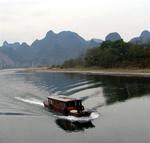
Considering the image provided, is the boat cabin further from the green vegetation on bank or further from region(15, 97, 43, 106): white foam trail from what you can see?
the green vegetation on bank

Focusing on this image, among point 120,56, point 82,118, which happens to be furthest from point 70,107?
point 120,56

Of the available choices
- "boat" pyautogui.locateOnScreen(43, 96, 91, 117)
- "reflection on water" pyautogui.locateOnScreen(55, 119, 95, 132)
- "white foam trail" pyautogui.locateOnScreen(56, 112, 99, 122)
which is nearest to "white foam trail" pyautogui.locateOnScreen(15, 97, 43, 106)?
"boat" pyautogui.locateOnScreen(43, 96, 91, 117)

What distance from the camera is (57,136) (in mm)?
47031

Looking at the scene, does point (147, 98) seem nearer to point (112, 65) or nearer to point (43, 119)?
point (43, 119)

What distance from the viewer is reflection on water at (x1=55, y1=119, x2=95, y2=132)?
166 feet

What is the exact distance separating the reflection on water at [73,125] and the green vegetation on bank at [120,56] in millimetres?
91015

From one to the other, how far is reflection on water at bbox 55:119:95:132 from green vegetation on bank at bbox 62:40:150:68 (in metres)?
91.0

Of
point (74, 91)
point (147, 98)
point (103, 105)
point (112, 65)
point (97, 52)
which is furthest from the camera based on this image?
point (97, 52)

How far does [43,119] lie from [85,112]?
7094 mm

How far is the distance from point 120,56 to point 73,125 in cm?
10813

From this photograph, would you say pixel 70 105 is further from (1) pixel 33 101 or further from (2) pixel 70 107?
(1) pixel 33 101

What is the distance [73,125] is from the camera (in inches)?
2060

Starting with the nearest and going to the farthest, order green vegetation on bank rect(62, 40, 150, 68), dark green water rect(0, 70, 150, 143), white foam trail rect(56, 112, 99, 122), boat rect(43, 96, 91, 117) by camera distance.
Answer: dark green water rect(0, 70, 150, 143) → white foam trail rect(56, 112, 99, 122) → boat rect(43, 96, 91, 117) → green vegetation on bank rect(62, 40, 150, 68)

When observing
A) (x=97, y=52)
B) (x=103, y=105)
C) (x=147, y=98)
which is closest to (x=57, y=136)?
A: (x=103, y=105)
